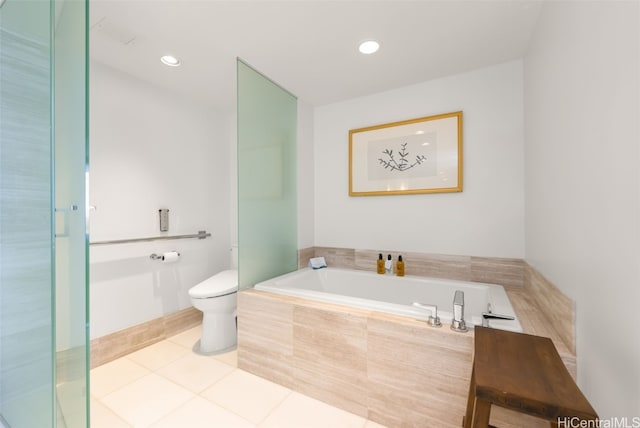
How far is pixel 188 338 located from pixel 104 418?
0.94 m

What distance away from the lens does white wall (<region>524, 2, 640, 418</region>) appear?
0.70m

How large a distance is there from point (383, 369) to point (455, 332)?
0.44 metres

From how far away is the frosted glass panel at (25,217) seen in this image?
985mm

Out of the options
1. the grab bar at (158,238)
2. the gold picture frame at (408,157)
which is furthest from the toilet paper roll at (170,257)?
the gold picture frame at (408,157)

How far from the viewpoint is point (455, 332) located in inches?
50.5

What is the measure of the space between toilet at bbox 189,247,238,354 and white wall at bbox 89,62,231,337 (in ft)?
1.53

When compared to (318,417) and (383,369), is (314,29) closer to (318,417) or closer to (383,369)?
(383,369)

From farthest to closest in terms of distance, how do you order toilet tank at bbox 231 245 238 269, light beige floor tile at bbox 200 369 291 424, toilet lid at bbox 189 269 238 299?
toilet tank at bbox 231 245 238 269, toilet lid at bbox 189 269 238 299, light beige floor tile at bbox 200 369 291 424

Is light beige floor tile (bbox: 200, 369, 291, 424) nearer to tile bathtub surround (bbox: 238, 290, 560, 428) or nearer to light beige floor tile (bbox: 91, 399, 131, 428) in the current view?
tile bathtub surround (bbox: 238, 290, 560, 428)

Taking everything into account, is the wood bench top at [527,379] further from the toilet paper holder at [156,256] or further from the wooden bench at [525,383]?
the toilet paper holder at [156,256]

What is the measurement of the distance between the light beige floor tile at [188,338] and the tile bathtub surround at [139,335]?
4 cm

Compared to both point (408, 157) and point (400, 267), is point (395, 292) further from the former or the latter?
point (408, 157)

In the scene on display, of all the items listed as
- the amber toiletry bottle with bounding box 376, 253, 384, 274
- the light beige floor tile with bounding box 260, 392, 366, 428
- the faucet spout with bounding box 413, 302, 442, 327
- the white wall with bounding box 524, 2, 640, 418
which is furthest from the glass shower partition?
the amber toiletry bottle with bounding box 376, 253, 384, 274

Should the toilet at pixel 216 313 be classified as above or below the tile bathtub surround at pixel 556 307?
below
